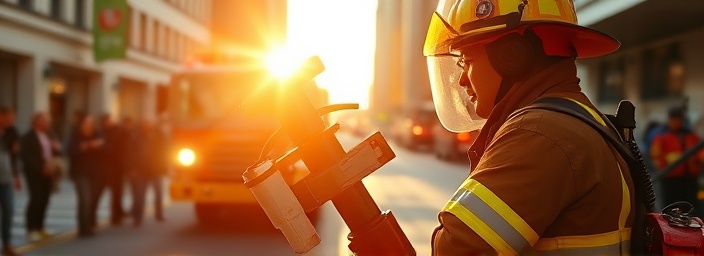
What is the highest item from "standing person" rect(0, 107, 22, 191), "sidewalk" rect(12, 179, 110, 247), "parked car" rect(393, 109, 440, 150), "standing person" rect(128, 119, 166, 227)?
"standing person" rect(0, 107, 22, 191)

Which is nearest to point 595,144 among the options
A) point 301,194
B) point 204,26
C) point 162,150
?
point 301,194

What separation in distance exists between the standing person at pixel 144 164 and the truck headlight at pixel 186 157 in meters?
1.54

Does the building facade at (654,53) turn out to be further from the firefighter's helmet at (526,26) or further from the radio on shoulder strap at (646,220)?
the radio on shoulder strap at (646,220)

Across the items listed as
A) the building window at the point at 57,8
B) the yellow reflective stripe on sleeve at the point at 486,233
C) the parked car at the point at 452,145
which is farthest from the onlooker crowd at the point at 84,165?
the parked car at the point at 452,145

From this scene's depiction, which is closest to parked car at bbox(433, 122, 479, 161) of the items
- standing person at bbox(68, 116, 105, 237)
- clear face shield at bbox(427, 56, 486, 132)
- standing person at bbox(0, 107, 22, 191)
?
standing person at bbox(68, 116, 105, 237)

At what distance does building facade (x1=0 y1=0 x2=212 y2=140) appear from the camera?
19.5 m

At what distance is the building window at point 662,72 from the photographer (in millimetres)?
17422

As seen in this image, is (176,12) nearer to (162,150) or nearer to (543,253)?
(162,150)

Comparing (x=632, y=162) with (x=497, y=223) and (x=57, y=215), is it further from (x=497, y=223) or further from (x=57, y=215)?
(x=57, y=215)

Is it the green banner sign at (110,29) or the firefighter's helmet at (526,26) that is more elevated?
the green banner sign at (110,29)

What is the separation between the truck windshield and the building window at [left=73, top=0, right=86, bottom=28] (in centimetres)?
1476

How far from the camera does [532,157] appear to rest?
1.51 meters

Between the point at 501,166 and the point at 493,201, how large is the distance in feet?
0.27

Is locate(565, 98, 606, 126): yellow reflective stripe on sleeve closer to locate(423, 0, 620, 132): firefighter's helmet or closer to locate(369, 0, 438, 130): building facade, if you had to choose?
locate(423, 0, 620, 132): firefighter's helmet
